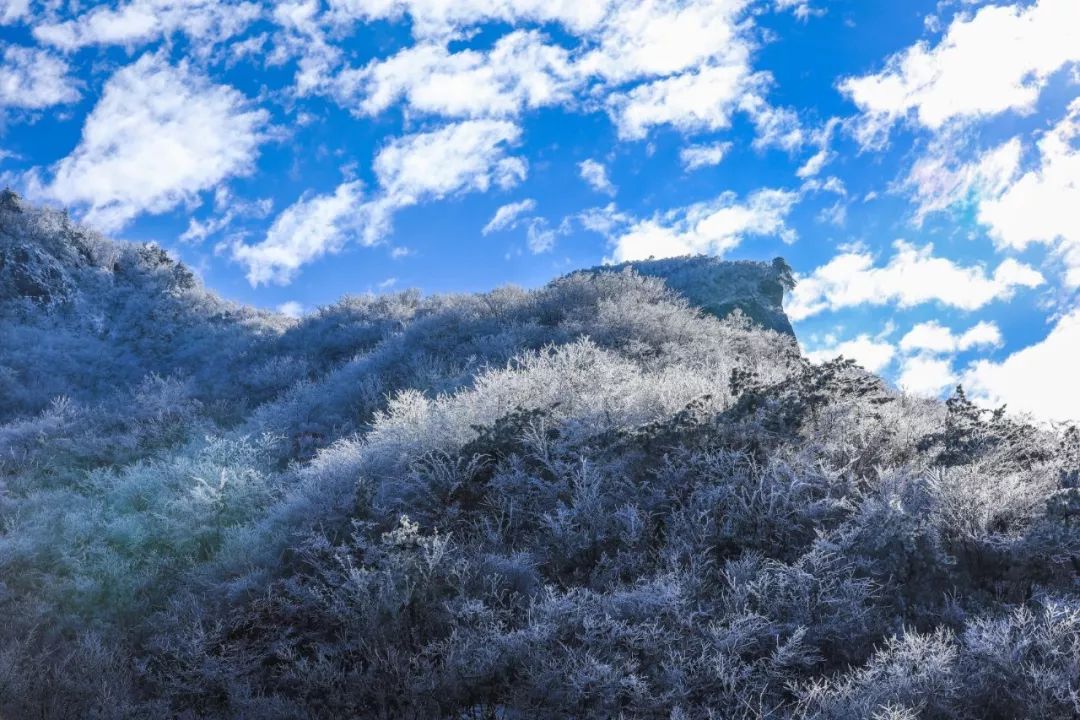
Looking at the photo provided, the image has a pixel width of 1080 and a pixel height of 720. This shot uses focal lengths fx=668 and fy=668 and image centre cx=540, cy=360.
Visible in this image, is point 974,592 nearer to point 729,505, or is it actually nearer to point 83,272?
point 729,505

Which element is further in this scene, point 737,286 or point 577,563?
point 737,286

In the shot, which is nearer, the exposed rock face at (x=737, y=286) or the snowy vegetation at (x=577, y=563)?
the snowy vegetation at (x=577, y=563)

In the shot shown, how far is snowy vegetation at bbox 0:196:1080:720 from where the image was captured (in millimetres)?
6105

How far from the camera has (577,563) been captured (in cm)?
834

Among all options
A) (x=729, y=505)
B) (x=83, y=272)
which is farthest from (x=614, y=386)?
(x=83, y=272)

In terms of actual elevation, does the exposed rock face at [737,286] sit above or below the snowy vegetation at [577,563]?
above

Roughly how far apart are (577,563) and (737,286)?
24.1m

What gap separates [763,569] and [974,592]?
2089mm

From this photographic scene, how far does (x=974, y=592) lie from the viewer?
689cm

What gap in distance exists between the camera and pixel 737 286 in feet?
98.9

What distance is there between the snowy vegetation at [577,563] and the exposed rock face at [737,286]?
13370mm

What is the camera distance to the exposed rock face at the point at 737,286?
27391 millimetres

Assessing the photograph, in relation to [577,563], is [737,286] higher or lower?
higher

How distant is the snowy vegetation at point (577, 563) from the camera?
20.0 ft
